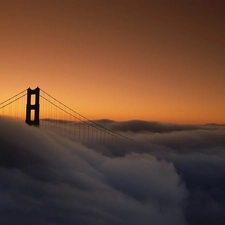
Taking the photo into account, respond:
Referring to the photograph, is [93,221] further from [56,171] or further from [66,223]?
[56,171]

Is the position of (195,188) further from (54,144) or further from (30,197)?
(30,197)

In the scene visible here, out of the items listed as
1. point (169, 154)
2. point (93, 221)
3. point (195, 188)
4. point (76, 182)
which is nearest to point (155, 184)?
point (195, 188)

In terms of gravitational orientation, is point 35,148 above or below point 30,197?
above

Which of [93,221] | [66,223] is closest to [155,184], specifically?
[93,221]

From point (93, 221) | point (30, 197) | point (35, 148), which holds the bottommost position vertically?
point (93, 221)

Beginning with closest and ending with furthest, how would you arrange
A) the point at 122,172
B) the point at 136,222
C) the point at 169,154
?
the point at 136,222 → the point at 122,172 → the point at 169,154

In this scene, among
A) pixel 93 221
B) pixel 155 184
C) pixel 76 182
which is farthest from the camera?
pixel 155 184

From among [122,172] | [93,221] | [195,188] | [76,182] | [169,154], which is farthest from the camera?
[169,154]

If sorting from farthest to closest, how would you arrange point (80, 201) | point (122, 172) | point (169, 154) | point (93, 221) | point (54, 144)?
point (169, 154) < point (122, 172) < point (54, 144) < point (80, 201) < point (93, 221)

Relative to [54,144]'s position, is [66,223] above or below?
below

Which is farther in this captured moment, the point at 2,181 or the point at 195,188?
the point at 195,188
